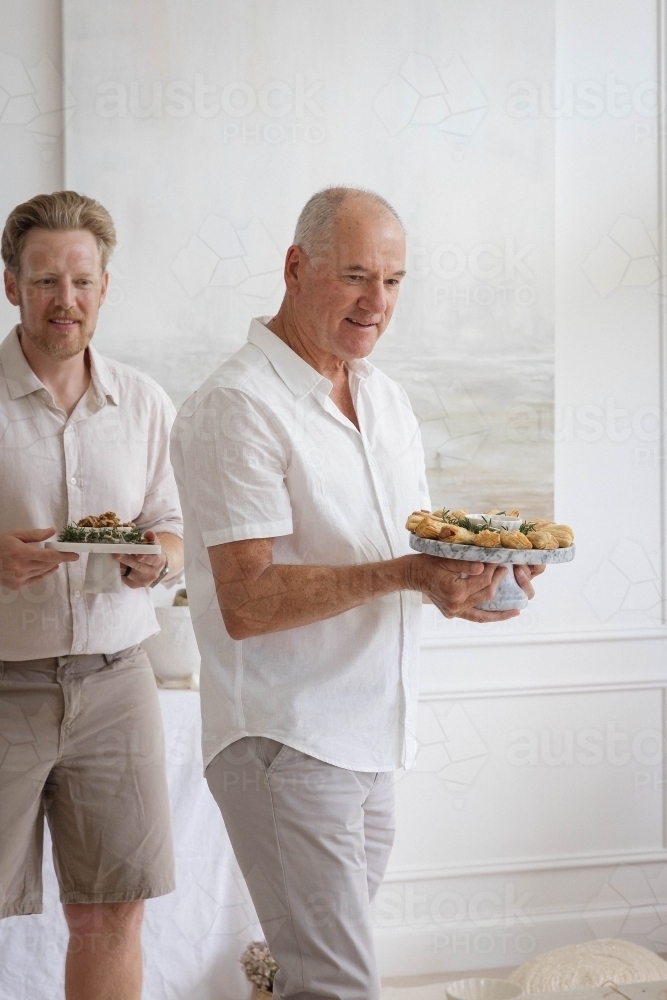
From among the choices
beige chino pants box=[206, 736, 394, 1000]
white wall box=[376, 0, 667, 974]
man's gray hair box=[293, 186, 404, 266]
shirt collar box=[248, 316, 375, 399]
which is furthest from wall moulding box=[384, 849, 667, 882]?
man's gray hair box=[293, 186, 404, 266]

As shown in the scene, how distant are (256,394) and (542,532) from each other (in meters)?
0.47

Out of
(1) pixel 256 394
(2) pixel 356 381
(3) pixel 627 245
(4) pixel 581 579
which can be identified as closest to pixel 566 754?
(4) pixel 581 579

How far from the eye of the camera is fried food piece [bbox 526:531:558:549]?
1472mm

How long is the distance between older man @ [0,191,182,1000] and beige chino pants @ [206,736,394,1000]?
0.47 metres

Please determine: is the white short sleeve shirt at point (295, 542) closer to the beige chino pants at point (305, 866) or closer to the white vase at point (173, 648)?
the beige chino pants at point (305, 866)

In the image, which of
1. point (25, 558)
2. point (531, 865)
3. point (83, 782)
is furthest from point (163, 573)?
point (531, 865)

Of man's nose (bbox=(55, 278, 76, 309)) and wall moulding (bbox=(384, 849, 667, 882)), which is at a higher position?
man's nose (bbox=(55, 278, 76, 309))

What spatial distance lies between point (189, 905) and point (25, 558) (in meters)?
1.02

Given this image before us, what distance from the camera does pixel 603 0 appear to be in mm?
2787

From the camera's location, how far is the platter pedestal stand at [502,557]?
140 centimetres

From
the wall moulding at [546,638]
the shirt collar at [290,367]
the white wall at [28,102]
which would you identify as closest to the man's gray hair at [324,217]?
the shirt collar at [290,367]

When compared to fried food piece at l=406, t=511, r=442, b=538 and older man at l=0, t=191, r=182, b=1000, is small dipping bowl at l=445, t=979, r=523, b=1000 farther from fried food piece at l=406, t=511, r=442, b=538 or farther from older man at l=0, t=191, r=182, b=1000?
fried food piece at l=406, t=511, r=442, b=538

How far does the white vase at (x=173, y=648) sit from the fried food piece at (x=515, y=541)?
1.08m

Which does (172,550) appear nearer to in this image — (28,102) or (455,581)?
(455,581)
